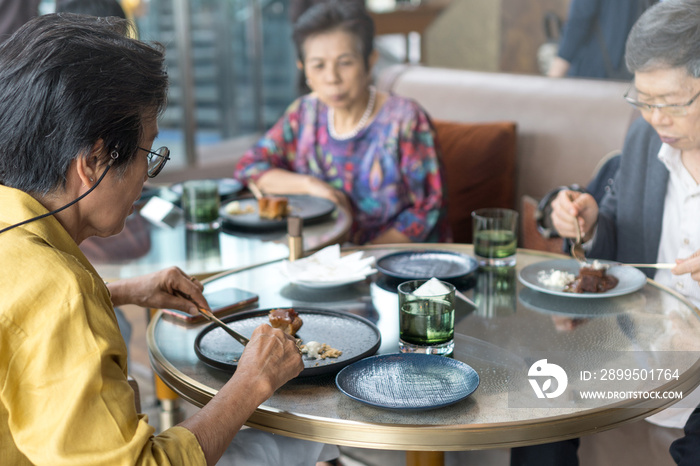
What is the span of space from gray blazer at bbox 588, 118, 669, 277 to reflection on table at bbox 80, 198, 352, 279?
728mm

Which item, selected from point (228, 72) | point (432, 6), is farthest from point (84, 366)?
point (228, 72)

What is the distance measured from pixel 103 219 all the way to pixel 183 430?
1.09 feet

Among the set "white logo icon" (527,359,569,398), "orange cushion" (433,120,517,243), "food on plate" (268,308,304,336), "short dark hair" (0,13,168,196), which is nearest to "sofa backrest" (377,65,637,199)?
"orange cushion" (433,120,517,243)

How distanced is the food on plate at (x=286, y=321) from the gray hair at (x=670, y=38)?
977mm

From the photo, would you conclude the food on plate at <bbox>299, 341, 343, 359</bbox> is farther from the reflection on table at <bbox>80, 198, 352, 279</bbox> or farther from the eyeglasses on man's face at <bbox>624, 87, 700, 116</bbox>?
the eyeglasses on man's face at <bbox>624, 87, 700, 116</bbox>

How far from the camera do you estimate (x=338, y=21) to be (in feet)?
8.20

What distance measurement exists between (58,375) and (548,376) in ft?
2.42

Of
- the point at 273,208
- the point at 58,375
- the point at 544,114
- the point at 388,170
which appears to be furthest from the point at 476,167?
the point at 58,375

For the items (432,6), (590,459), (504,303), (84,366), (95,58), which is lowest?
(590,459)

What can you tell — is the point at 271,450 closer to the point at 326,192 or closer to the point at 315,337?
the point at 315,337

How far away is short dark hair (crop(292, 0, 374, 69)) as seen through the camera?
2500mm

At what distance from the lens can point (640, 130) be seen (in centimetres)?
196

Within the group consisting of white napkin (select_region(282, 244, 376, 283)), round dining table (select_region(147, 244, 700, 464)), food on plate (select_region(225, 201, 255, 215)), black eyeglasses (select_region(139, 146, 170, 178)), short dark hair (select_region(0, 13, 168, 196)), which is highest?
short dark hair (select_region(0, 13, 168, 196))

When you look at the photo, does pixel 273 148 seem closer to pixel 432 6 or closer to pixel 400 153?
pixel 400 153
